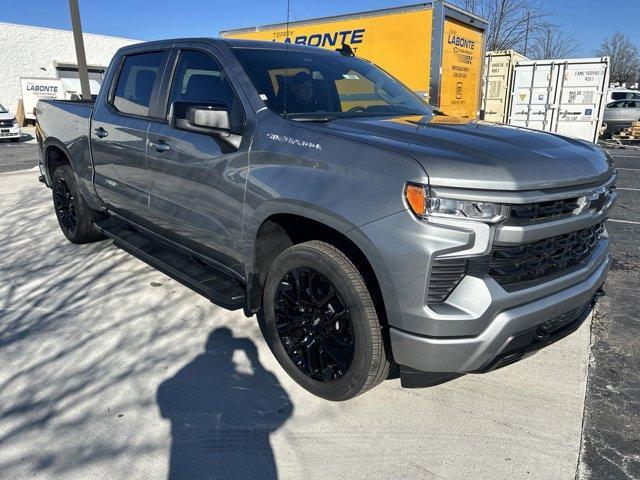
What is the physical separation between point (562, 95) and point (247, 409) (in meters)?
15.1

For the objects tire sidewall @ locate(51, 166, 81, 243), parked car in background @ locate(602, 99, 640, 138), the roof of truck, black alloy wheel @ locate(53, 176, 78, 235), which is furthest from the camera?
parked car in background @ locate(602, 99, 640, 138)

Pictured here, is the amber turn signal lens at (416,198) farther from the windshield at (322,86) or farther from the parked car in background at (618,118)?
the parked car in background at (618,118)

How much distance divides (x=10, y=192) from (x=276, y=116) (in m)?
7.19

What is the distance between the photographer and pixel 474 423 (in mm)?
2705

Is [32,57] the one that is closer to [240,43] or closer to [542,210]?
[240,43]

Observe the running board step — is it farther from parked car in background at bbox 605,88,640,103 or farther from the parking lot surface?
parked car in background at bbox 605,88,640,103

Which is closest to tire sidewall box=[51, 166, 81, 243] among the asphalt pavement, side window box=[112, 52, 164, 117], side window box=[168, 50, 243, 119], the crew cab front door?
side window box=[112, 52, 164, 117]

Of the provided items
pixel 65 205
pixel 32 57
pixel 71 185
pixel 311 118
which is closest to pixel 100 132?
pixel 71 185

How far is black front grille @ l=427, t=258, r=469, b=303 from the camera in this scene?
2.15 metres

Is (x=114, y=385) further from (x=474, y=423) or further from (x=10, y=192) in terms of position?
(x=10, y=192)

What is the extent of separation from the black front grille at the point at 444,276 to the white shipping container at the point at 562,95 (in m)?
14.2

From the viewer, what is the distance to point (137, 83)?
4266mm

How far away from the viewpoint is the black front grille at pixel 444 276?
7.06ft

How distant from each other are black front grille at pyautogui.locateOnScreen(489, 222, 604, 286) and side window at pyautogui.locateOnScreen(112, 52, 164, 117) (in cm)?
290
